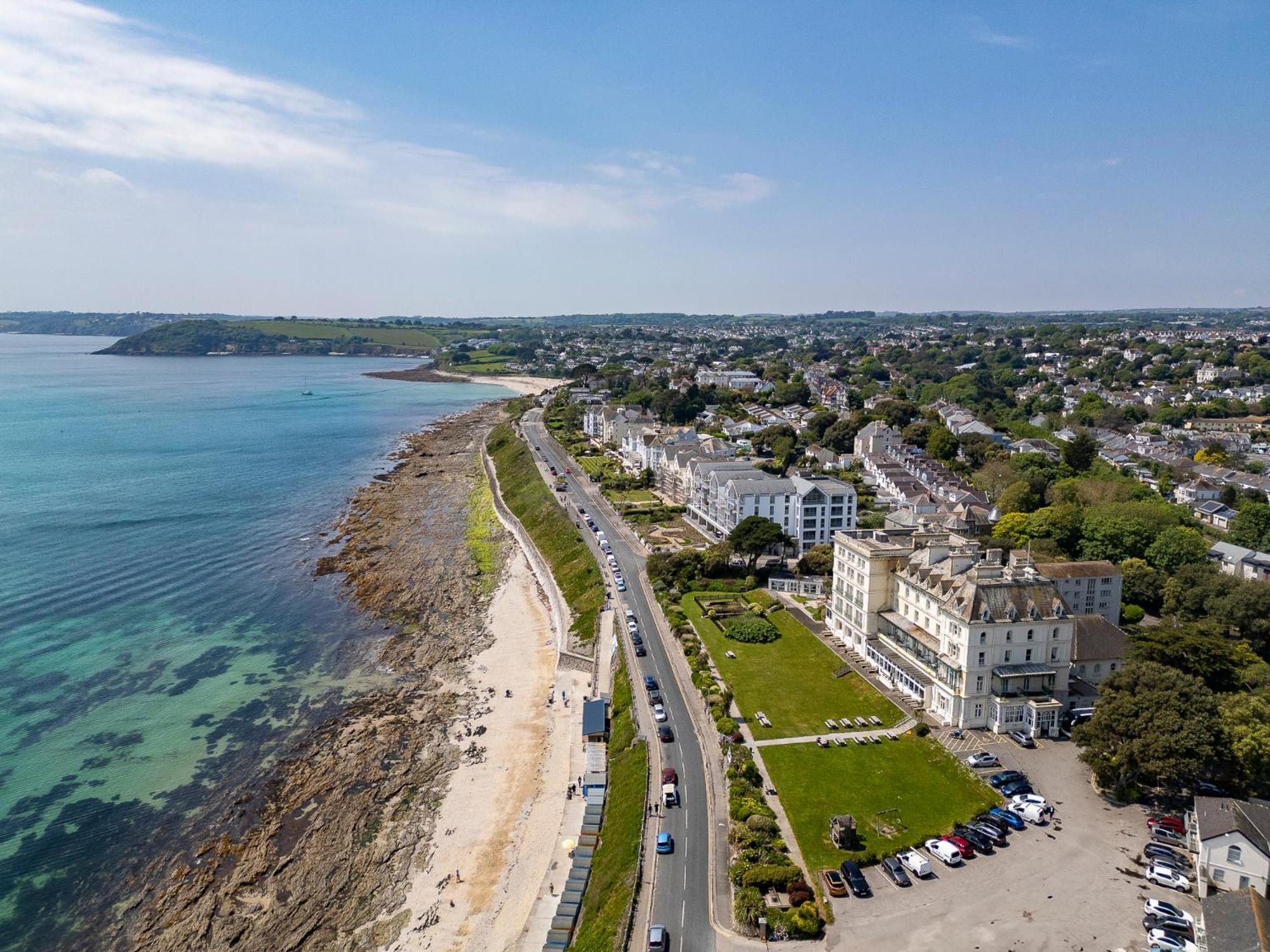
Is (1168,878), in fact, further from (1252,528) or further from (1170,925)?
(1252,528)

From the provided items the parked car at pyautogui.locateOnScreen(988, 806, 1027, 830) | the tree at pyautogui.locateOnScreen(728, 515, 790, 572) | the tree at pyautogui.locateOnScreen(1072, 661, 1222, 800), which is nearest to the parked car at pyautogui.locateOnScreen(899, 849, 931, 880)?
the parked car at pyautogui.locateOnScreen(988, 806, 1027, 830)

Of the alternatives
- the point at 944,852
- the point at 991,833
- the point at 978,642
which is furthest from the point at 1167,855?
the point at 978,642

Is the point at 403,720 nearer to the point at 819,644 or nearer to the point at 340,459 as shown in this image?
the point at 819,644

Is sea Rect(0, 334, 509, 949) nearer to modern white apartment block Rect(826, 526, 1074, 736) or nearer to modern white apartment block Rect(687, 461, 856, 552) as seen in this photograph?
modern white apartment block Rect(687, 461, 856, 552)

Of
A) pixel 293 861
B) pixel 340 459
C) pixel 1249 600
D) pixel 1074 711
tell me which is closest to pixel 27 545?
pixel 340 459

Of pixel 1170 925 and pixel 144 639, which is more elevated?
pixel 1170 925

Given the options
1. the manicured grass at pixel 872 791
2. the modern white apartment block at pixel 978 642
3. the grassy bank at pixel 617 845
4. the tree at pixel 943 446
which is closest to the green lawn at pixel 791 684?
the manicured grass at pixel 872 791
